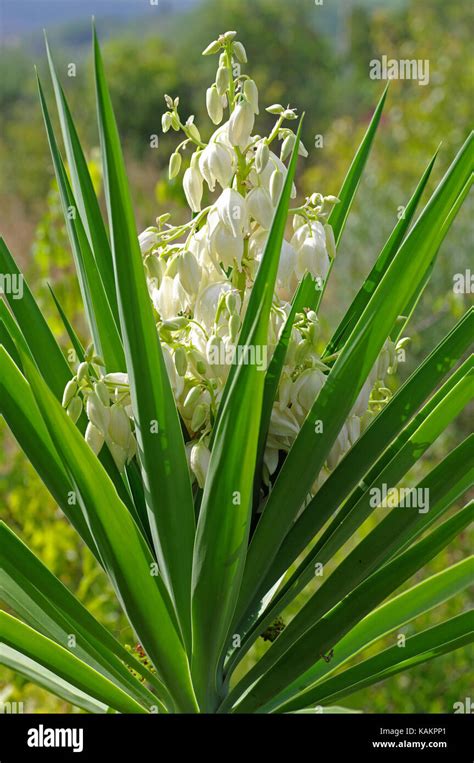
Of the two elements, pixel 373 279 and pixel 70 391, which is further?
pixel 373 279

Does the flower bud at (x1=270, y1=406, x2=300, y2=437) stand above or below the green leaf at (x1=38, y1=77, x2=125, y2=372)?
below

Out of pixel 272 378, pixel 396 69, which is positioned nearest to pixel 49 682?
pixel 272 378

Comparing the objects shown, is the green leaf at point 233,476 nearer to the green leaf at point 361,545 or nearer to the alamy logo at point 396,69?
the green leaf at point 361,545

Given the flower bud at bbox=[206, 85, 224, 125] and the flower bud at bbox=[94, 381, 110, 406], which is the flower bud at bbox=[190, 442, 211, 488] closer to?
the flower bud at bbox=[94, 381, 110, 406]

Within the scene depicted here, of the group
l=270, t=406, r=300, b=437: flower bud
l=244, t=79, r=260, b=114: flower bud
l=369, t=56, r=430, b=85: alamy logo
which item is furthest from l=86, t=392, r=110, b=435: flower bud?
l=369, t=56, r=430, b=85: alamy logo

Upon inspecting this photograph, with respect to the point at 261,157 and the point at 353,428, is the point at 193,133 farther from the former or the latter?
the point at 353,428

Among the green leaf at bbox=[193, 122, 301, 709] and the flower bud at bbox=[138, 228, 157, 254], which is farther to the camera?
→ the flower bud at bbox=[138, 228, 157, 254]
